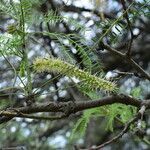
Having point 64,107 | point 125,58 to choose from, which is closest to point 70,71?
point 64,107

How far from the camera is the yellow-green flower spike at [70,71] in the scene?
1741 millimetres

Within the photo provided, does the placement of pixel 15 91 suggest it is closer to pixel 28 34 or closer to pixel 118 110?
pixel 28 34

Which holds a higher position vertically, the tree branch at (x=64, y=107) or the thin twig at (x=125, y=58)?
the thin twig at (x=125, y=58)

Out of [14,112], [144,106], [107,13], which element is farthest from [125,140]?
[14,112]

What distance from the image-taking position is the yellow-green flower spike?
1.74 metres

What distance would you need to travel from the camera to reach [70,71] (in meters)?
1.76

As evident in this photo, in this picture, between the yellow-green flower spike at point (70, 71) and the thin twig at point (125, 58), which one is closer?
the yellow-green flower spike at point (70, 71)

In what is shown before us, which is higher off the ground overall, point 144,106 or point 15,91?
point 15,91

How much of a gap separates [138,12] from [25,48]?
0.46 m

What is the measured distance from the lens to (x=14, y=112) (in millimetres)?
1820

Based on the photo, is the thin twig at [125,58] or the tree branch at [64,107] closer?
the tree branch at [64,107]

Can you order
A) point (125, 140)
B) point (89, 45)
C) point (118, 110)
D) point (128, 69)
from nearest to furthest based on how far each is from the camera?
point (89, 45) → point (118, 110) → point (128, 69) → point (125, 140)

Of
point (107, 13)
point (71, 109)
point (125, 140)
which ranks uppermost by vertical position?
point (107, 13)

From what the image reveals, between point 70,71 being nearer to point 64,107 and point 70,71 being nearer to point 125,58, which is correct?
point 64,107
